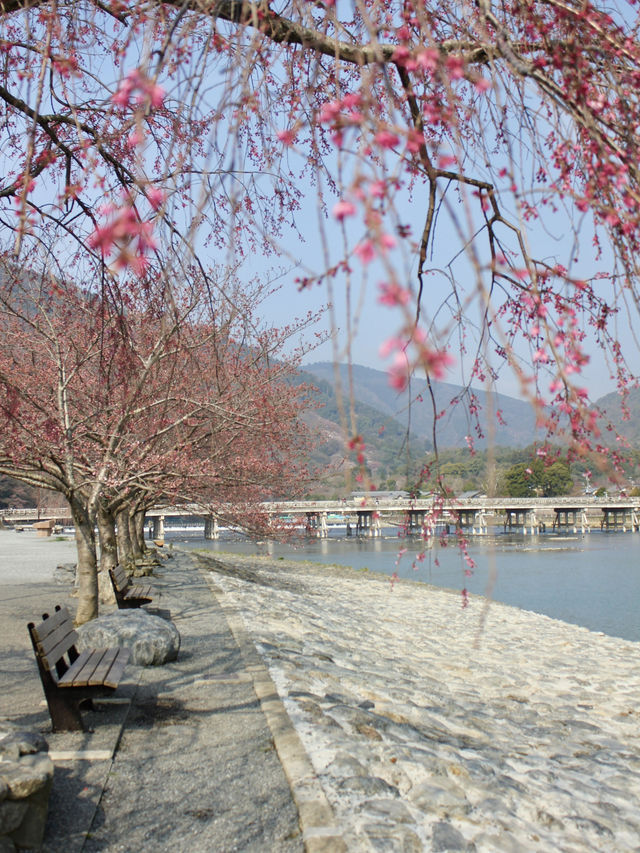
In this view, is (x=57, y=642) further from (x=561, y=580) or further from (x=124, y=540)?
(x=561, y=580)

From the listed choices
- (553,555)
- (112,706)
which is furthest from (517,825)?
(553,555)

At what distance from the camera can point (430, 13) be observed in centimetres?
311

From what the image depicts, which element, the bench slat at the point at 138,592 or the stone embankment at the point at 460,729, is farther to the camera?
the bench slat at the point at 138,592

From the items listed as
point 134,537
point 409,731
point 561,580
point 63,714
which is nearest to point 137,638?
point 63,714

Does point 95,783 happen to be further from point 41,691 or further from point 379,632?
point 379,632

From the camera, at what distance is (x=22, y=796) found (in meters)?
3.57

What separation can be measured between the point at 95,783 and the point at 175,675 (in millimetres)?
2766

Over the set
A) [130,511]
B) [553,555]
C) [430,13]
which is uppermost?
[430,13]

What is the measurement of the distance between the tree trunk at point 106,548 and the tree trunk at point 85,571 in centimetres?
185

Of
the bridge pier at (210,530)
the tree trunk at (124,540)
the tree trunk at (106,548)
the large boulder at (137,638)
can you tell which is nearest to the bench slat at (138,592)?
the tree trunk at (106,548)

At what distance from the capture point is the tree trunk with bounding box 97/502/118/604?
483 inches

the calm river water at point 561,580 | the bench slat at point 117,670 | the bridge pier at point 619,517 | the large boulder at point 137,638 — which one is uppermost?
the bench slat at point 117,670

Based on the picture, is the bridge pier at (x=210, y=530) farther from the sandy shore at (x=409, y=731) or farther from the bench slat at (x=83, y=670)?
the bench slat at (x=83, y=670)

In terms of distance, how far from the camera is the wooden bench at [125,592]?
10.5 m
